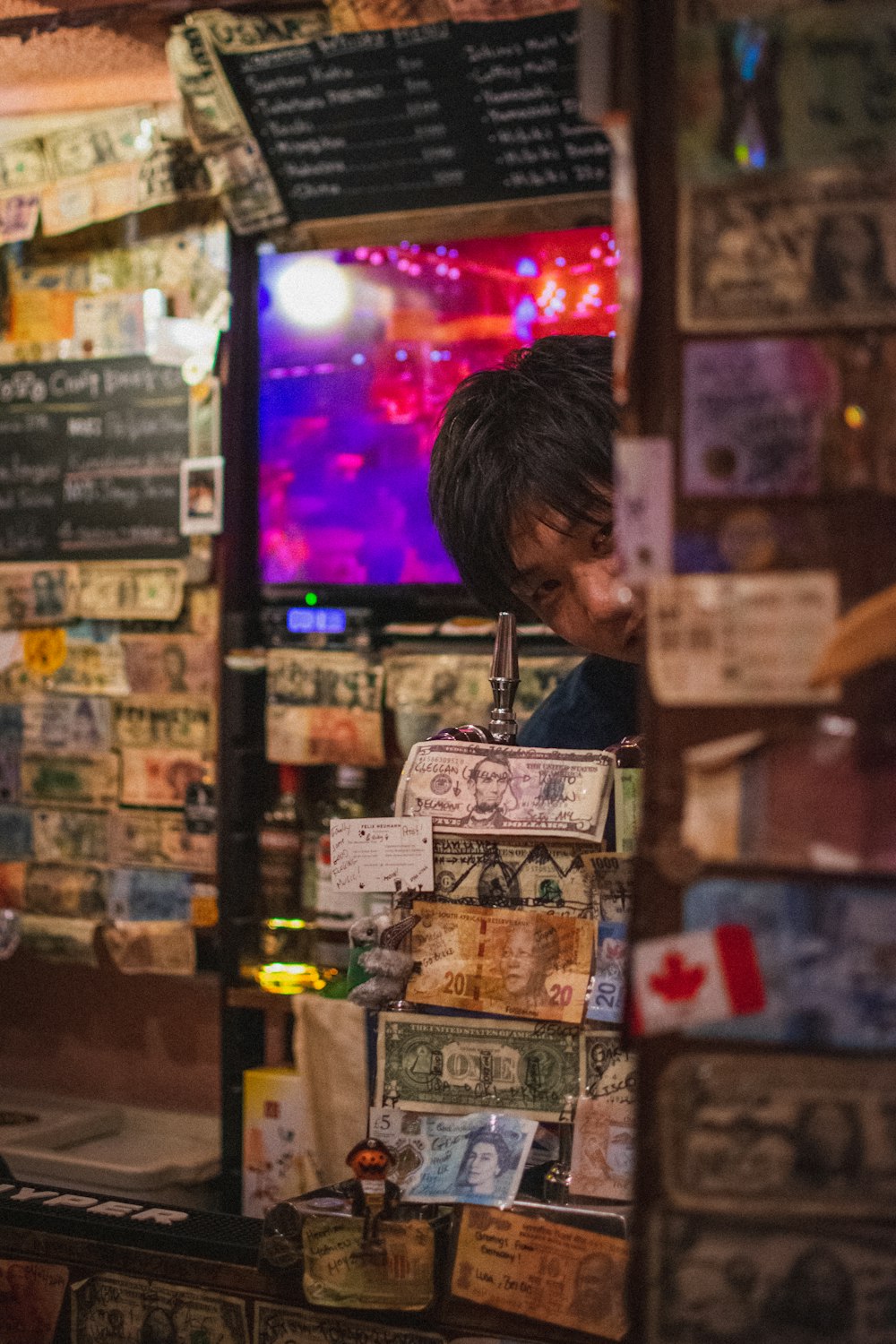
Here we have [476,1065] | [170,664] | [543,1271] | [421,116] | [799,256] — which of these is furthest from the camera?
[170,664]

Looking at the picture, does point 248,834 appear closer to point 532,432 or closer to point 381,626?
point 381,626

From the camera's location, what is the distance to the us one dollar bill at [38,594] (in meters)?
3.17

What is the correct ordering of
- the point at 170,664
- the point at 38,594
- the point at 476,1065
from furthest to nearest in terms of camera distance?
the point at 38,594, the point at 170,664, the point at 476,1065

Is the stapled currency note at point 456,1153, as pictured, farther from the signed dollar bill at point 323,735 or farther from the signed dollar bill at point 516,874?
the signed dollar bill at point 323,735

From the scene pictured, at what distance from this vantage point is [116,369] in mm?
3088

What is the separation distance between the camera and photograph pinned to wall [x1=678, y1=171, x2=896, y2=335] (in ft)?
2.26

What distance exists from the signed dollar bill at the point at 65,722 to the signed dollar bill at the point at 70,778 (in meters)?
0.03

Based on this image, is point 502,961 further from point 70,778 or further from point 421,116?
point 70,778

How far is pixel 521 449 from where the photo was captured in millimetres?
1444

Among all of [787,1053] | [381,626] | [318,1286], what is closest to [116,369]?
[381,626]

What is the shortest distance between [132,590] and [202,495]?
0.33 metres

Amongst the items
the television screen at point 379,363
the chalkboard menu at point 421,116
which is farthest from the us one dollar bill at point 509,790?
the chalkboard menu at point 421,116

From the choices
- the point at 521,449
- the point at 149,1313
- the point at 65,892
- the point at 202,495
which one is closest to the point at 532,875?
the point at 521,449

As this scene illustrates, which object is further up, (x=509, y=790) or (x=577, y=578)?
(x=577, y=578)
